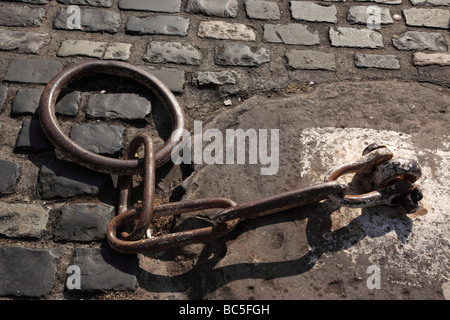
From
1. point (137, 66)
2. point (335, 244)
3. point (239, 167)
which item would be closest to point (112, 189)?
point (239, 167)

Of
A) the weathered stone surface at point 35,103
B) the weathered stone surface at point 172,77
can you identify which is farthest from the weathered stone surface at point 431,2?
the weathered stone surface at point 35,103

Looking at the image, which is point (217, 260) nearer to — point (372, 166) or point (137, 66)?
point (372, 166)

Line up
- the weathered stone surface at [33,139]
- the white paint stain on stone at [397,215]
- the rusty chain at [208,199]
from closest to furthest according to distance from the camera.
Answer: the rusty chain at [208,199] < the white paint stain on stone at [397,215] < the weathered stone surface at [33,139]

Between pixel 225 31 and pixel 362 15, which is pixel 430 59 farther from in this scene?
pixel 225 31

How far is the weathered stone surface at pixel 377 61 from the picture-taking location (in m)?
2.91

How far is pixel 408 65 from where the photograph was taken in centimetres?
293

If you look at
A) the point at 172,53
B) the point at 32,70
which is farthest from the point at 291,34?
the point at 32,70

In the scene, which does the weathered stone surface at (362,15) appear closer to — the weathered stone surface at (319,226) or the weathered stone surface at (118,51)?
the weathered stone surface at (319,226)

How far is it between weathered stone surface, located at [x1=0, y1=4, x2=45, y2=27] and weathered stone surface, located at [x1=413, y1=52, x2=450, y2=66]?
2.63 m

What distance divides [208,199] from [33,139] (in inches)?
43.6

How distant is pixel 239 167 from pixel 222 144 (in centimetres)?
19

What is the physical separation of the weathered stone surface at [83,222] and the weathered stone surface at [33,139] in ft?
1.34

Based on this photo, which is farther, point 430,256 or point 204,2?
point 204,2
